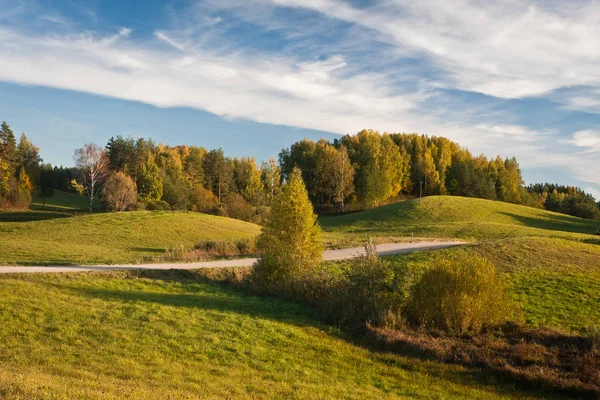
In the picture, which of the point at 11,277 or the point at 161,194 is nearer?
the point at 11,277

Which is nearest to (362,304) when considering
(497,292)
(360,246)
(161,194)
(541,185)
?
(497,292)

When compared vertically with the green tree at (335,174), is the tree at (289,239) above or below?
below

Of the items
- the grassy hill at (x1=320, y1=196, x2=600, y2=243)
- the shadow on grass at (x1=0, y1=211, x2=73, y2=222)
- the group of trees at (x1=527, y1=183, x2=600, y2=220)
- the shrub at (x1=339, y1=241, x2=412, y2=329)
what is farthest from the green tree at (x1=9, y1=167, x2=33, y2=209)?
the group of trees at (x1=527, y1=183, x2=600, y2=220)

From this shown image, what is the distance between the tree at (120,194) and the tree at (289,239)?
Answer: 4436 centimetres

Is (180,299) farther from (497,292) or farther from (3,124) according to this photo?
(3,124)

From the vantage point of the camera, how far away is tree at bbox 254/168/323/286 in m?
21.0

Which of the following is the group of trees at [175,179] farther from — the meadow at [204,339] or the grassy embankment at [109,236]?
the meadow at [204,339]

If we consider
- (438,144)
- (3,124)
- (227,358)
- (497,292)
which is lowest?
(227,358)

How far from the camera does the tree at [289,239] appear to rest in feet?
69.0

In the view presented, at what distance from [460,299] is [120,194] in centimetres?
5436

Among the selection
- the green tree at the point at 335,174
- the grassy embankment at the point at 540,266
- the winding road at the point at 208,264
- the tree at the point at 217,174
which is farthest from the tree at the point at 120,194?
the green tree at the point at 335,174

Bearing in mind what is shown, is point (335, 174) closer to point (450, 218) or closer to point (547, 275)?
point (450, 218)

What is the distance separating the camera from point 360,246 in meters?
35.6

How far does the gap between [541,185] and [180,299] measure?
144245 millimetres
